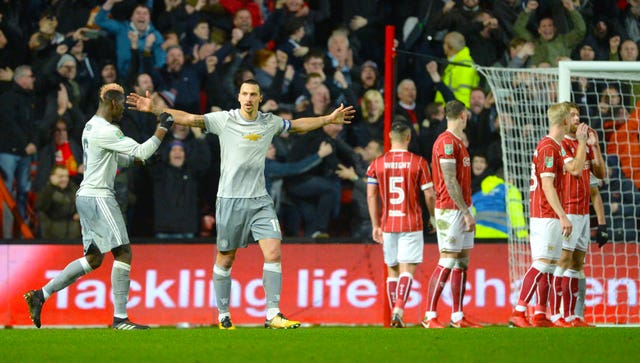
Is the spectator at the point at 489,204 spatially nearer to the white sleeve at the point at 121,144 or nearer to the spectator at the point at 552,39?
the spectator at the point at 552,39

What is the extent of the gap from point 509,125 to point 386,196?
294 cm

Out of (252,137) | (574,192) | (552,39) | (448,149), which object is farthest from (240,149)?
(552,39)

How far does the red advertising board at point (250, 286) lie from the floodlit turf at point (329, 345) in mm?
3645

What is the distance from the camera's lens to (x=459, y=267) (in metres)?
11.3

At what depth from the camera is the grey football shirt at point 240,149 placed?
10.1 m

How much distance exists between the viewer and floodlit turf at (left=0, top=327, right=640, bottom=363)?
24.8 ft

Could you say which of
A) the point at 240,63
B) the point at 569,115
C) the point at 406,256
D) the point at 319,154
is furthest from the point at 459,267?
the point at 240,63

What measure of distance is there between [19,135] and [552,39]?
22.7 ft

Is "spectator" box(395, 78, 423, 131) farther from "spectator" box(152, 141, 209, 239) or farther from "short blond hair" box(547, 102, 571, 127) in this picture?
"short blond hair" box(547, 102, 571, 127)

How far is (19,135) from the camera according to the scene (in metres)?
14.4

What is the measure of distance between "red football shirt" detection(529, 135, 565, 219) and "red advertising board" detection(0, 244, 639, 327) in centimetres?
289

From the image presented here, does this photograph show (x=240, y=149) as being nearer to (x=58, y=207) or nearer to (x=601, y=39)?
(x=58, y=207)

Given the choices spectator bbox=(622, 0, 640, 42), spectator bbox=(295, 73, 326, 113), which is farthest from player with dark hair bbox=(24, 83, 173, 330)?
spectator bbox=(622, 0, 640, 42)

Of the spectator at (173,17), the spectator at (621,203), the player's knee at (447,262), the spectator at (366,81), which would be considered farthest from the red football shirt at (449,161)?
the spectator at (173,17)
